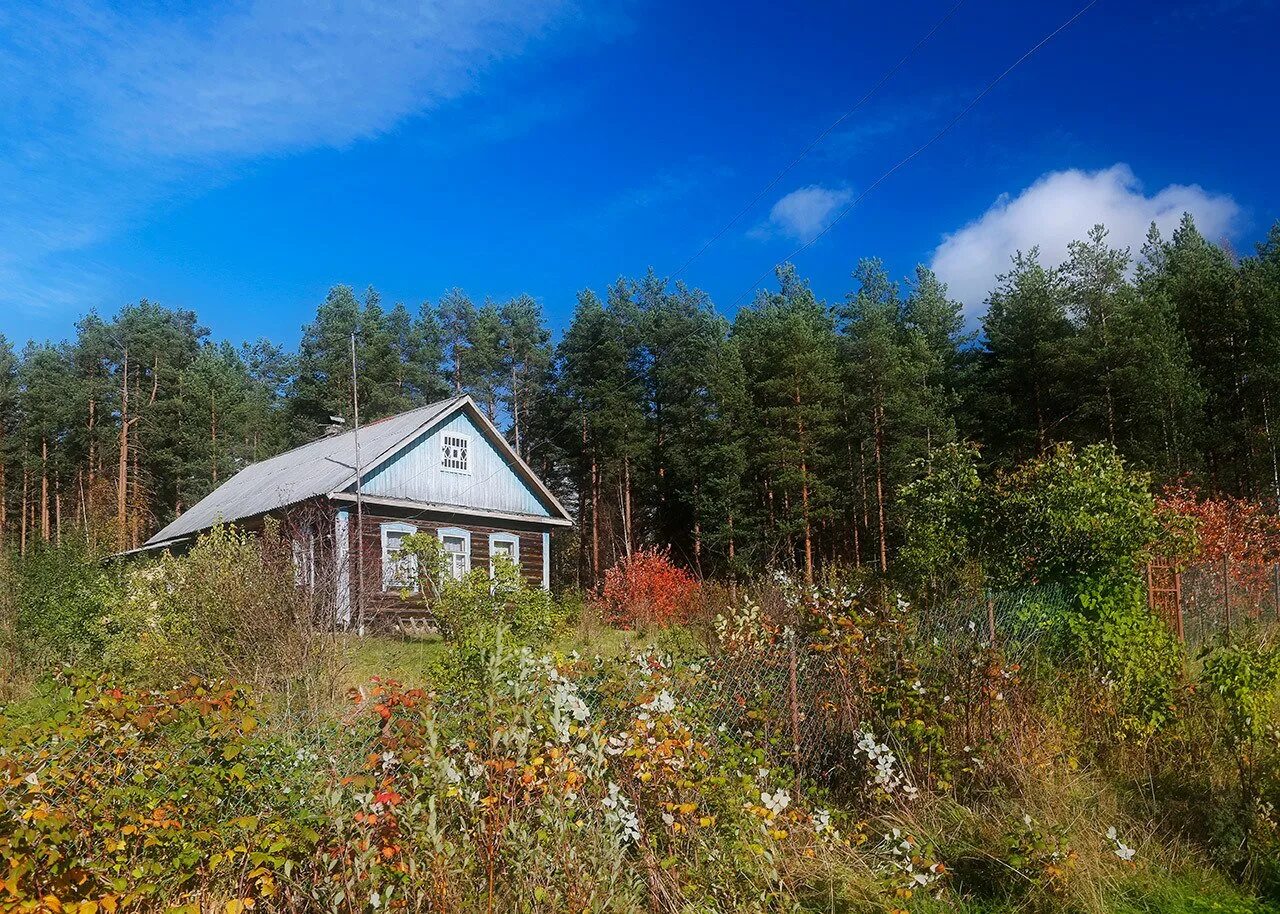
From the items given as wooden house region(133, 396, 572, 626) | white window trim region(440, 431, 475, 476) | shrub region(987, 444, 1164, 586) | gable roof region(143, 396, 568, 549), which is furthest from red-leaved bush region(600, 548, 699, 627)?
shrub region(987, 444, 1164, 586)

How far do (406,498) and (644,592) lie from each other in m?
6.70

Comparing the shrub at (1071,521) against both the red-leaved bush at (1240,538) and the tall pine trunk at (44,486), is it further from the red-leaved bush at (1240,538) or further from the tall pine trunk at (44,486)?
the tall pine trunk at (44,486)

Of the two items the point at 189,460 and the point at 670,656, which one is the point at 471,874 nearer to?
the point at 670,656

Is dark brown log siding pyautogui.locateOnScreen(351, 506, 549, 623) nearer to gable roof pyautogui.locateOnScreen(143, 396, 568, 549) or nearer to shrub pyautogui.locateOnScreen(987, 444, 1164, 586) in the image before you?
gable roof pyautogui.locateOnScreen(143, 396, 568, 549)

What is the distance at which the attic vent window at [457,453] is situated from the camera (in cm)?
2178

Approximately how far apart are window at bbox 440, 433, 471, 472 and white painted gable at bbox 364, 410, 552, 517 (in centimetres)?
3

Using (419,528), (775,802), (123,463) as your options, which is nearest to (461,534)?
(419,528)

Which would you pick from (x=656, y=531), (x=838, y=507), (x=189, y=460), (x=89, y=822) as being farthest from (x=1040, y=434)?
(x=189, y=460)

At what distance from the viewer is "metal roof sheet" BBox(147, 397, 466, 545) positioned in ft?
66.0

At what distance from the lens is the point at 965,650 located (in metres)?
6.03

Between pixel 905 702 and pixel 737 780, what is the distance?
1.48m

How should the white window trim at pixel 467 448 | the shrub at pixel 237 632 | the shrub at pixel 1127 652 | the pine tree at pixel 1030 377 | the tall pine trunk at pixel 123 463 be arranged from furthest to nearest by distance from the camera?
1. the tall pine trunk at pixel 123 463
2. the pine tree at pixel 1030 377
3. the white window trim at pixel 467 448
4. the shrub at pixel 237 632
5. the shrub at pixel 1127 652

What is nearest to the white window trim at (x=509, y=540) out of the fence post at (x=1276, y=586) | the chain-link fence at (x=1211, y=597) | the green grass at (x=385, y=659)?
the green grass at (x=385, y=659)

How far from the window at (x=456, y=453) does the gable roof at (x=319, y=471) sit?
0.65 m
